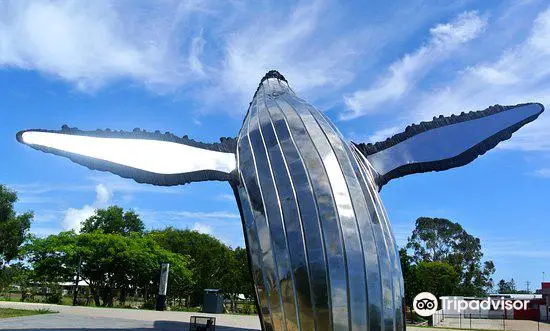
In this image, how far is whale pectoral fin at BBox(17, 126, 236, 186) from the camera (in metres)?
7.86

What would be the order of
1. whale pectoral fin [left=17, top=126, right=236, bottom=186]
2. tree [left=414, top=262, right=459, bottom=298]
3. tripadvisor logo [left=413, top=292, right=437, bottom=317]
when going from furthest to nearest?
tree [left=414, top=262, right=459, bottom=298] < tripadvisor logo [left=413, top=292, right=437, bottom=317] < whale pectoral fin [left=17, top=126, right=236, bottom=186]

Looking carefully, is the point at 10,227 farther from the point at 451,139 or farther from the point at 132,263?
the point at 451,139

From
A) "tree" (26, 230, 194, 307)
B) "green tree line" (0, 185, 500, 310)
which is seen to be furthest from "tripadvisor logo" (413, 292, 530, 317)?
"tree" (26, 230, 194, 307)

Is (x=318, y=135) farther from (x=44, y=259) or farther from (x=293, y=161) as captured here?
(x=44, y=259)

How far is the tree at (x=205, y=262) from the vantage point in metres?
61.2

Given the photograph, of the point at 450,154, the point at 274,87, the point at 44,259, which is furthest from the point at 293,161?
the point at 44,259

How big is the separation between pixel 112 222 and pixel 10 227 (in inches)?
1029

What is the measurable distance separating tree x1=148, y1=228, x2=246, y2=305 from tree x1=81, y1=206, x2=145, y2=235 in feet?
15.5

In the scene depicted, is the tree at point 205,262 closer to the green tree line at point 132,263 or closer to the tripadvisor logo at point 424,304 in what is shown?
the green tree line at point 132,263

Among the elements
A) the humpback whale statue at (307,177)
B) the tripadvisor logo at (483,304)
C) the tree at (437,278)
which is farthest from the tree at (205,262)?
the humpback whale statue at (307,177)

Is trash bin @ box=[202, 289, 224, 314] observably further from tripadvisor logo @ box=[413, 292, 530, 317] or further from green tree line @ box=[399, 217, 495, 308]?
green tree line @ box=[399, 217, 495, 308]

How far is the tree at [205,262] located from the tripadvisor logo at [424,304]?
3109 cm

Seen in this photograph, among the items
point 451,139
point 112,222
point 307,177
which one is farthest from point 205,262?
point 307,177

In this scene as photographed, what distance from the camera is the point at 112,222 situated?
63.0 meters
